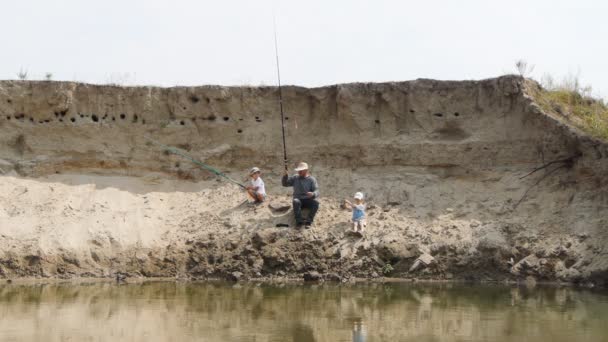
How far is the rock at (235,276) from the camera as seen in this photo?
14.2 meters

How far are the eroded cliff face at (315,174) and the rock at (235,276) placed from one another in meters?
0.19

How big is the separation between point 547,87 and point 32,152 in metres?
9.97

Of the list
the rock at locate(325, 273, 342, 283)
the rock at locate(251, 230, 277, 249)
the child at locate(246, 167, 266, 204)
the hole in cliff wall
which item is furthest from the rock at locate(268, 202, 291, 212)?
the hole in cliff wall

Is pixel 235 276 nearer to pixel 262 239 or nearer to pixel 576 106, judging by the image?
pixel 262 239

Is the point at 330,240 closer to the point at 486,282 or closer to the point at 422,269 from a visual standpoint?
the point at 422,269

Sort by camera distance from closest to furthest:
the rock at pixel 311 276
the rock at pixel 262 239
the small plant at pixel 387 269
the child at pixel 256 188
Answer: the rock at pixel 311 276
the small plant at pixel 387 269
the rock at pixel 262 239
the child at pixel 256 188

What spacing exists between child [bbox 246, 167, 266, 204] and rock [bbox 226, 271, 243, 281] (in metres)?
1.94

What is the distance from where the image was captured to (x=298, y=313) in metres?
10.8

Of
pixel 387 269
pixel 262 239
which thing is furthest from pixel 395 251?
pixel 262 239

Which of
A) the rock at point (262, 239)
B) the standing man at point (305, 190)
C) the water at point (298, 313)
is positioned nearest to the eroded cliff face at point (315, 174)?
the rock at point (262, 239)

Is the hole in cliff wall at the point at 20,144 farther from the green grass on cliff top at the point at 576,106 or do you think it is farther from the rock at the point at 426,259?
the green grass on cliff top at the point at 576,106

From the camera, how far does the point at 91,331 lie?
962 cm

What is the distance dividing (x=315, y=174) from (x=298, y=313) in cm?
625

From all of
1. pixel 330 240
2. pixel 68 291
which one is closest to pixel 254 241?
pixel 330 240
